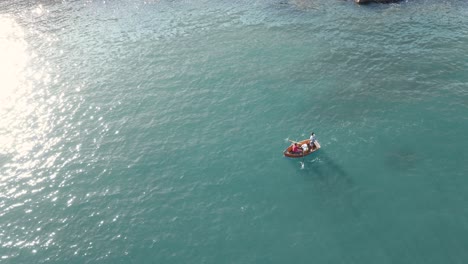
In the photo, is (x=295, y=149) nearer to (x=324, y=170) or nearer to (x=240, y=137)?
(x=324, y=170)

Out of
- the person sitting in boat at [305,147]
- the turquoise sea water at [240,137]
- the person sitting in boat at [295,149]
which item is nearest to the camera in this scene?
the turquoise sea water at [240,137]

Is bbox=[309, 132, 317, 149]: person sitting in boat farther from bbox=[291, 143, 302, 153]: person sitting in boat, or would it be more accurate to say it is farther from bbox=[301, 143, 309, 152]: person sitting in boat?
bbox=[291, 143, 302, 153]: person sitting in boat

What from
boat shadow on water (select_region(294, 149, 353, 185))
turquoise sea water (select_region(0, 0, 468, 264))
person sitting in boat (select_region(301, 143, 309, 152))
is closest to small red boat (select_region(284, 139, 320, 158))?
person sitting in boat (select_region(301, 143, 309, 152))

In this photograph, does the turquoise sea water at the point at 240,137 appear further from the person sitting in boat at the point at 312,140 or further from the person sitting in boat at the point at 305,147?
the person sitting in boat at the point at 312,140

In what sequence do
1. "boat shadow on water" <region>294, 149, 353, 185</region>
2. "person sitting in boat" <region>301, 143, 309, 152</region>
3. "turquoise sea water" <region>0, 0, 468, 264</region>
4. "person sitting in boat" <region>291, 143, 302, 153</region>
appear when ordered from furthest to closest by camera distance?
"person sitting in boat" <region>291, 143, 302, 153</region> < "person sitting in boat" <region>301, 143, 309, 152</region> < "boat shadow on water" <region>294, 149, 353, 185</region> < "turquoise sea water" <region>0, 0, 468, 264</region>

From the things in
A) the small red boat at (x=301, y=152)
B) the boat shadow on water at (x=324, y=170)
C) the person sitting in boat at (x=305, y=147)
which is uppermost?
the person sitting in boat at (x=305, y=147)

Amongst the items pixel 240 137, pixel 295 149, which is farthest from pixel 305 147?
pixel 240 137

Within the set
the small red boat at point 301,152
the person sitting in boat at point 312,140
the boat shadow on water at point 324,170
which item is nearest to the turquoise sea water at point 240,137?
the boat shadow on water at point 324,170

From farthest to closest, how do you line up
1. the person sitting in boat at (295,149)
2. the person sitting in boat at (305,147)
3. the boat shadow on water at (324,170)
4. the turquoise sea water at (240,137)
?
the person sitting in boat at (295,149)
the person sitting in boat at (305,147)
the boat shadow on water at (324,170)
the turquoise sea water at (240,137)

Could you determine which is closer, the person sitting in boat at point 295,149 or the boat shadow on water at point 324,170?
the boat shadow on water at point 324,170

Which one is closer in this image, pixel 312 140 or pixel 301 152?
pixel 301 152
